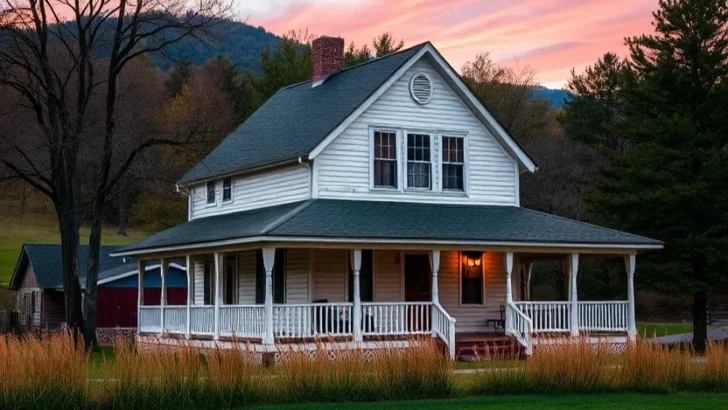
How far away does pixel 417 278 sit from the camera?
30.1 metres

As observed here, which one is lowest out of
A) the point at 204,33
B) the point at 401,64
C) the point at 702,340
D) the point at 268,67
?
the point at 702,340

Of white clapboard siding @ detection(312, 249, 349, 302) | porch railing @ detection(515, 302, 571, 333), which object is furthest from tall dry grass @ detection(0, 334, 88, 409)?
porch railing @ detection(515, 302, 571, 333)

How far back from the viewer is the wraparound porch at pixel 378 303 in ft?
85.9

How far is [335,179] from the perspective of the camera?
29031 millimetres

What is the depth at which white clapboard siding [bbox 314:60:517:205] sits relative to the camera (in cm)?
2908

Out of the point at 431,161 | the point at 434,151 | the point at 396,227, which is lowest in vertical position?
the point at 396,227

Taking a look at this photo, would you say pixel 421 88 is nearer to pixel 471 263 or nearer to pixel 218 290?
pixel 471 263

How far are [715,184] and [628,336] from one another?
19.7 feet

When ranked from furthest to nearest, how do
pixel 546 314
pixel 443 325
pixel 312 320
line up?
pixel 546 314
pixel 312 320
pixel 443 325

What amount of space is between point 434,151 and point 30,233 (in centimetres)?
6231

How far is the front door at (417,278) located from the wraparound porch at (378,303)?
28 millimetres

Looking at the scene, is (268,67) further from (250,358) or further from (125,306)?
(250,358)

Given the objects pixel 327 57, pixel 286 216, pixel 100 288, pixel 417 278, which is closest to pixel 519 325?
pixel 417 278

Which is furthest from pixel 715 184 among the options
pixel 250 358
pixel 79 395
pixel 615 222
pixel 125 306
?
pixel 125 306
